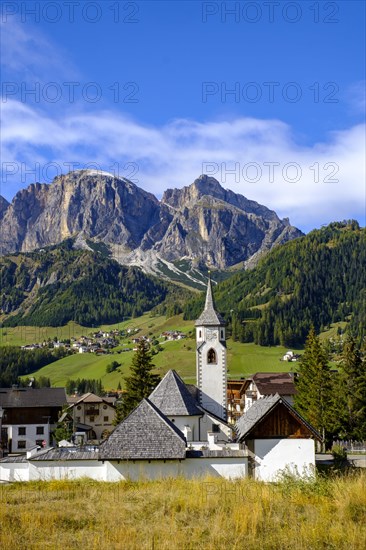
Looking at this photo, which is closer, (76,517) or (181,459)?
(76,517)

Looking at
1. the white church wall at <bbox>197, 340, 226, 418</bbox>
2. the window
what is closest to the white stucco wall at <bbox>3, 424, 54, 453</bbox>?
the white church wall at <bbox>197, 340, 226, 418</bbox>

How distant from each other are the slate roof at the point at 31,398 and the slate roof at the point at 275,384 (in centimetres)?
3195

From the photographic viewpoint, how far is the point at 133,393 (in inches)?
2437

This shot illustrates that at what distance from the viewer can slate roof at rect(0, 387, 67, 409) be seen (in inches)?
3327

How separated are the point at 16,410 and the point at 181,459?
63.7 metres

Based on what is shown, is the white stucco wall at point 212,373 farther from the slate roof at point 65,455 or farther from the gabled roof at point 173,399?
the slate roof at point 65,455

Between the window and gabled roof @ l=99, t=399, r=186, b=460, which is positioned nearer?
gabled roof @ l=99, t=399, r=186, b=460

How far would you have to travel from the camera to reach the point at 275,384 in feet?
296

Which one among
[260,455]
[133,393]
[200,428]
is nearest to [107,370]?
[133,393]

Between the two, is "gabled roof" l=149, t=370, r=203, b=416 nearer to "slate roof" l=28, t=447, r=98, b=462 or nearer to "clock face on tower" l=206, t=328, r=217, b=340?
"clock face on tower" l=206, t=328, r=217, b=340

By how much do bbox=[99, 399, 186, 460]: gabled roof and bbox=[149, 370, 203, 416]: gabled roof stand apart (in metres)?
14.2

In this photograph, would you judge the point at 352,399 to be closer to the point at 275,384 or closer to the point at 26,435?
the point at 275,384

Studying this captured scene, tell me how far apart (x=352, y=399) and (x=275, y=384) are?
109ft

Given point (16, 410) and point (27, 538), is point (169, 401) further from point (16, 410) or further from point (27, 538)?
point (16, 410)
